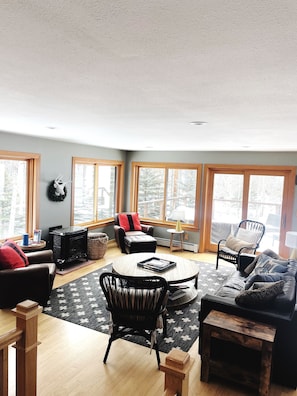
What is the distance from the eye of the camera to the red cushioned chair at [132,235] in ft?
20.5

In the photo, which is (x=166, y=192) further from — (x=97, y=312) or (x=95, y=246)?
(x=97, y=312)

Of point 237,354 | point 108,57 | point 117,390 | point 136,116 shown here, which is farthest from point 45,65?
point 237,354

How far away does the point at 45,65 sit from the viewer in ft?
5.34

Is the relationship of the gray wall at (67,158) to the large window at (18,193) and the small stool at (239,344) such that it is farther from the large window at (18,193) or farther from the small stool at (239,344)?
the small stool at (239,344)

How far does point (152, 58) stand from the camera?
4.78ft

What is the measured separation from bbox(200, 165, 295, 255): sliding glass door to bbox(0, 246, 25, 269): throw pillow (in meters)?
4.29

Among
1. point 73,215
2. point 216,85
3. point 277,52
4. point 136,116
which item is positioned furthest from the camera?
point 73,215

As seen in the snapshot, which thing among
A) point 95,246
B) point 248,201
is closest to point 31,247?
point 95,246

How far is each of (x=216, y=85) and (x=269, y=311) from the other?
2089mm

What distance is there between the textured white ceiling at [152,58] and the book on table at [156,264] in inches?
90.4

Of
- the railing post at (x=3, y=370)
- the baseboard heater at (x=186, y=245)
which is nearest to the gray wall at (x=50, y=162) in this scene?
the baseboard heater at (x=186, y=245)

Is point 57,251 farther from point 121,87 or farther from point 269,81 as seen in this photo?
point 269,81

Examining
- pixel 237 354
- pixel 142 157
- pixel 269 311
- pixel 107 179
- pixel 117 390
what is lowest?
pixel 117 390

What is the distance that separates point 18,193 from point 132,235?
256 cm
